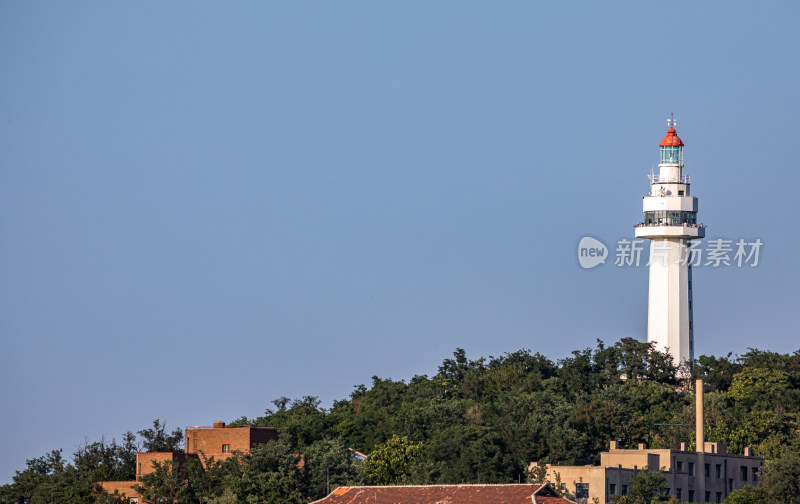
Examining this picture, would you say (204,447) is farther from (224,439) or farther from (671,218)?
(671,218)

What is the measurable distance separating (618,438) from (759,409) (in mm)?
11046

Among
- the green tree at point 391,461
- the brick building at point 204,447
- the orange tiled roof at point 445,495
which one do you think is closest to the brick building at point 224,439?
the brick building at point 204,447

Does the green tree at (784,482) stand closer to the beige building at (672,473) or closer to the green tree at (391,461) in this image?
the beige building at (672,473)

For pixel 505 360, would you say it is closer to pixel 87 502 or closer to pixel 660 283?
pixel 660 283

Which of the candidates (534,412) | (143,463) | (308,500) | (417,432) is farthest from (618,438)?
(143,463)

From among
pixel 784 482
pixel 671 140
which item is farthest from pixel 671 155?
pixel 784 482

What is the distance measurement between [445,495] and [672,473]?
18139 mm

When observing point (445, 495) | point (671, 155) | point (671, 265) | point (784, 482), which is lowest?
point (445, 495)

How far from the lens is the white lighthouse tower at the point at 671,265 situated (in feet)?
412

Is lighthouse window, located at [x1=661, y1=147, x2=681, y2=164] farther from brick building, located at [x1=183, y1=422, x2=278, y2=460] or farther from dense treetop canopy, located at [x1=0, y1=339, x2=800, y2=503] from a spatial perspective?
brick building, located at [x1=183, y1=422, x2=278, y2=460]

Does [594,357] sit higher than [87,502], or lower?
higher

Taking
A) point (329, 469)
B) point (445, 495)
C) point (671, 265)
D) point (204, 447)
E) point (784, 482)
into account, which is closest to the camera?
point (445, 495)

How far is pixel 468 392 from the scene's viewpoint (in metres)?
132

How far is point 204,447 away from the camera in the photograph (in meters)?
117
